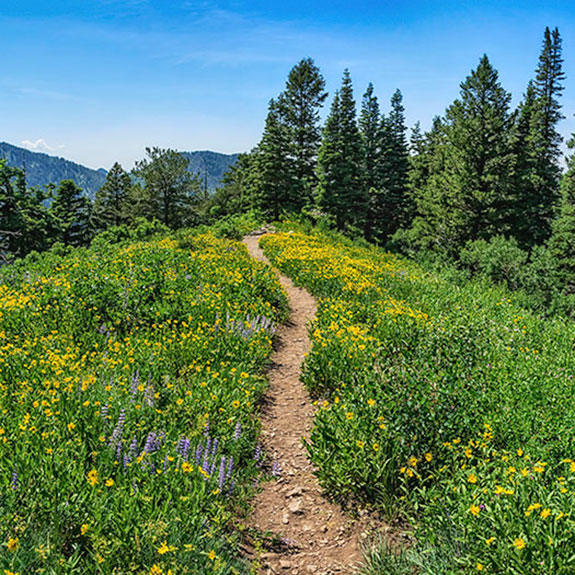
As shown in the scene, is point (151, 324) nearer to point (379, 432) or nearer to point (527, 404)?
point (379, 432)

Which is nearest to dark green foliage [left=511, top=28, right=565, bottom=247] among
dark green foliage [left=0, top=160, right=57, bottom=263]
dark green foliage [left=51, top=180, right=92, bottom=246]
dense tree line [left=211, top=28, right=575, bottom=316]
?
dense tree line [left=211, top=28, right=575, bottom=316]

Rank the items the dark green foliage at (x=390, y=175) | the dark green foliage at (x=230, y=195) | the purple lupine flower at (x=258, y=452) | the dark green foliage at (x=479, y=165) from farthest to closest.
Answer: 1. the dark green foliage at (x=230, y=195)
2. the dark green foliage at (x=390, y=175)
3. the dark green foliage at (x=479, y=165)
4. the purple lupine flower at (x=258, y=452)

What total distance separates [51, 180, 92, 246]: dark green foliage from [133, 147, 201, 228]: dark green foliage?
520 inches

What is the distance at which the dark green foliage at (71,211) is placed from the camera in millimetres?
47281

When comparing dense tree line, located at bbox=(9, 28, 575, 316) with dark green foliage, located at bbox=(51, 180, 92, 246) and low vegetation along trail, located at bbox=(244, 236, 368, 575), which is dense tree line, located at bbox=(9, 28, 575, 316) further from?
low vegetation along trail, located at bbox=(244, 236, 368, 575)

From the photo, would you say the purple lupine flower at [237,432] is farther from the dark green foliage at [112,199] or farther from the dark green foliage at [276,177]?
the dark green foliage at [112,199]

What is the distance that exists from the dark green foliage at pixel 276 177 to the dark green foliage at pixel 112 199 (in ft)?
90.6

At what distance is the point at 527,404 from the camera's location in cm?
423

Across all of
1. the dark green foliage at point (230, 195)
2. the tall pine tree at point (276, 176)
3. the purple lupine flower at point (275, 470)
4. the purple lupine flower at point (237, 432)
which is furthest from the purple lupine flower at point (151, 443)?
the dark green foliage at point (230, 195)

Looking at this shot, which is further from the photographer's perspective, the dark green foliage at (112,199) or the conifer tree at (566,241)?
the dark green foliage at (112,199)

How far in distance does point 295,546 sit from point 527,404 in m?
2.67

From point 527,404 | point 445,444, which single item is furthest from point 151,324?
point 527,404

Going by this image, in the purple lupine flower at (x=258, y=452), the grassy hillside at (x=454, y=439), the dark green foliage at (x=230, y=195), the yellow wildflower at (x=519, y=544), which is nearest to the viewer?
the yellow wildflower at (x=519, y=544)

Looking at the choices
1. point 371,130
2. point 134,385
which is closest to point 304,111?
point 371,130
